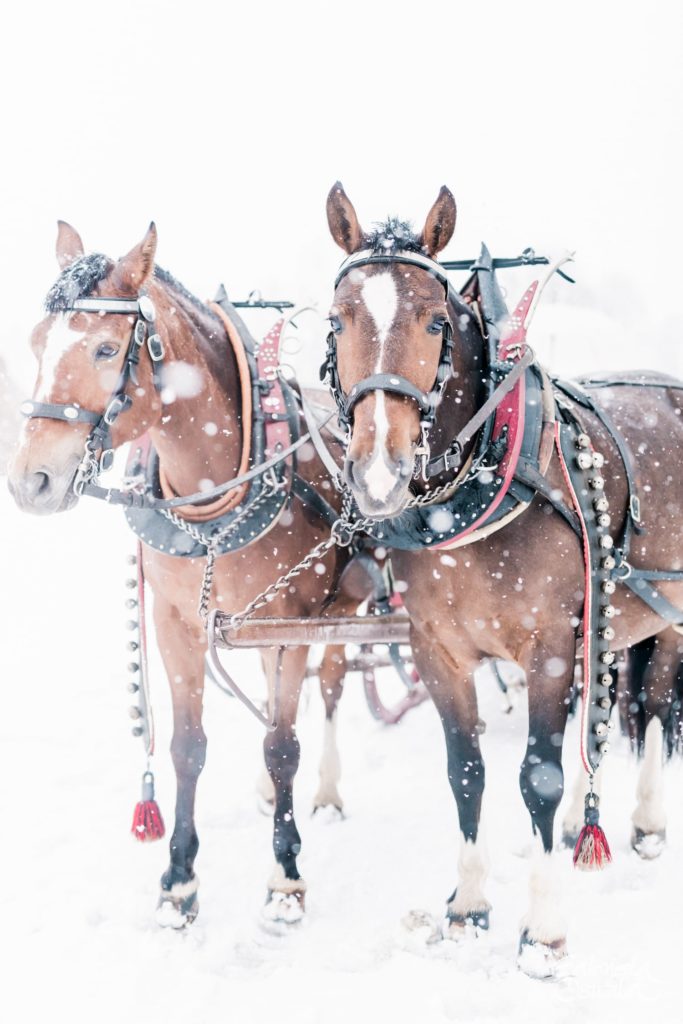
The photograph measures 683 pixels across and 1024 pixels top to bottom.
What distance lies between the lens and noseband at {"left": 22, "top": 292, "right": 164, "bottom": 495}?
7.07ft

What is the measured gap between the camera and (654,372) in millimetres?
3508

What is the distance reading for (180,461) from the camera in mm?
2586

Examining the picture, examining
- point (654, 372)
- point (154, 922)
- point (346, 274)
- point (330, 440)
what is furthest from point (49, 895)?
point (654, 372)

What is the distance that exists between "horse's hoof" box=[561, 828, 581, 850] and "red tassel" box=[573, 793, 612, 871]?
3.44 feet

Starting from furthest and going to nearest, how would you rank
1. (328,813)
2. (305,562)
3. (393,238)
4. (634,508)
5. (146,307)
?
(328,813)
(305,562)
(634,508)
(146,307)
(393,238)

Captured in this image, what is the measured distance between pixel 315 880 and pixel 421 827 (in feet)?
2.22

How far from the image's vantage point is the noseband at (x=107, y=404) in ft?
7.07

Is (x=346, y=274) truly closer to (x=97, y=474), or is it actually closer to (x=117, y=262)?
(x=117, y=262)

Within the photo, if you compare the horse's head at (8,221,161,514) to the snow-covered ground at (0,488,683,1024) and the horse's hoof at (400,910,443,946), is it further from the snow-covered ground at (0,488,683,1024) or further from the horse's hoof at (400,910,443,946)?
the horse's hoof at (400,910,443,946)

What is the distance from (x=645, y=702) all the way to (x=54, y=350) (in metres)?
2.95

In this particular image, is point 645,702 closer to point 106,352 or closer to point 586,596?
point 586,596

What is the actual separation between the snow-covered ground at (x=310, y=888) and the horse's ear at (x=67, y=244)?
2401 mm

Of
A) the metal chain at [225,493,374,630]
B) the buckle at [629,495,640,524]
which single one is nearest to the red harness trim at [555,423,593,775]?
the buckle at [629,495,640,524]

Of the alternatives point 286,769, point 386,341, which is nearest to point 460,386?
point 386,341
